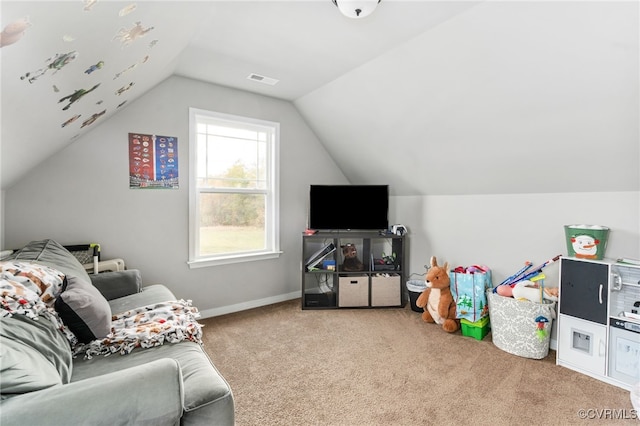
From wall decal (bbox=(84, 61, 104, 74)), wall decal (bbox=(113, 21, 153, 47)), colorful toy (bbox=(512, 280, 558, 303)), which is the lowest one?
colorful toy (bbox=(512, 280, 558, 303))

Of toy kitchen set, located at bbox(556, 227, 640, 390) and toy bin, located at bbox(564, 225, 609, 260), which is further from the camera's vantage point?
toy bin, located at bbox(564, 225, 609, 260)

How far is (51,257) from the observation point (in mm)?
1916

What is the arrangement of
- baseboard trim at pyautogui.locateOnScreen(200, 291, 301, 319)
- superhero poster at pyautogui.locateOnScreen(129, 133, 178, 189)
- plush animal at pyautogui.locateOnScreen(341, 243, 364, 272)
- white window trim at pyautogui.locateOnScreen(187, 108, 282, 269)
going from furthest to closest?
plush animal at pyautogui.locateOnScreen(341, 243, 364, 272) → baseboard trim at pyautogui.locateOnScreen(200, 291, 301, 319) → white window trim at pyautogui.locateOnScreen(187, 108, 282, 269) → superhero poster at pyautogui.locateOnScreen(129, 133, 178, 189)

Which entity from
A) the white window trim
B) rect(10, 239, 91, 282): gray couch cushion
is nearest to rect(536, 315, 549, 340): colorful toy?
the white window trim

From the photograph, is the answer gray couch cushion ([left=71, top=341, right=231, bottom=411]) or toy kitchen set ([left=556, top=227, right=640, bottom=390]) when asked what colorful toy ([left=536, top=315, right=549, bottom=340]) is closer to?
toy kitchen set ([left=556, top=227, right=640, bottom=390])

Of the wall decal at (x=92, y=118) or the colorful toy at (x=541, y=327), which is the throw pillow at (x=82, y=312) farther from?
the colorful toy at (x=541, y=327)

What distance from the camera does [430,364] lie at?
233 cm

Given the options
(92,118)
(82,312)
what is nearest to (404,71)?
(92,118)

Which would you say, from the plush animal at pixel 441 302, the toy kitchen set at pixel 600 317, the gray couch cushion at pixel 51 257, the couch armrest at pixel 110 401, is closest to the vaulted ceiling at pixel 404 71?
the gray couch cushion at pixel 51 257

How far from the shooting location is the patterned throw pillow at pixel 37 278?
4.47ft

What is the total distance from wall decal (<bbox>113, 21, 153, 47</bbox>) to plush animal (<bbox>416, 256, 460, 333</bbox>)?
2.89 meters

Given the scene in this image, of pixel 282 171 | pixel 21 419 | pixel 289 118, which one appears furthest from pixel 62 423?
pixel 289 118

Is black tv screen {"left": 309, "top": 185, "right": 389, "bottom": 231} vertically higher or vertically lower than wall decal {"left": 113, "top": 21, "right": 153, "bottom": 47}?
lower

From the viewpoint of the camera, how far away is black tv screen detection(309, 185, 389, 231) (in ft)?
11.8
